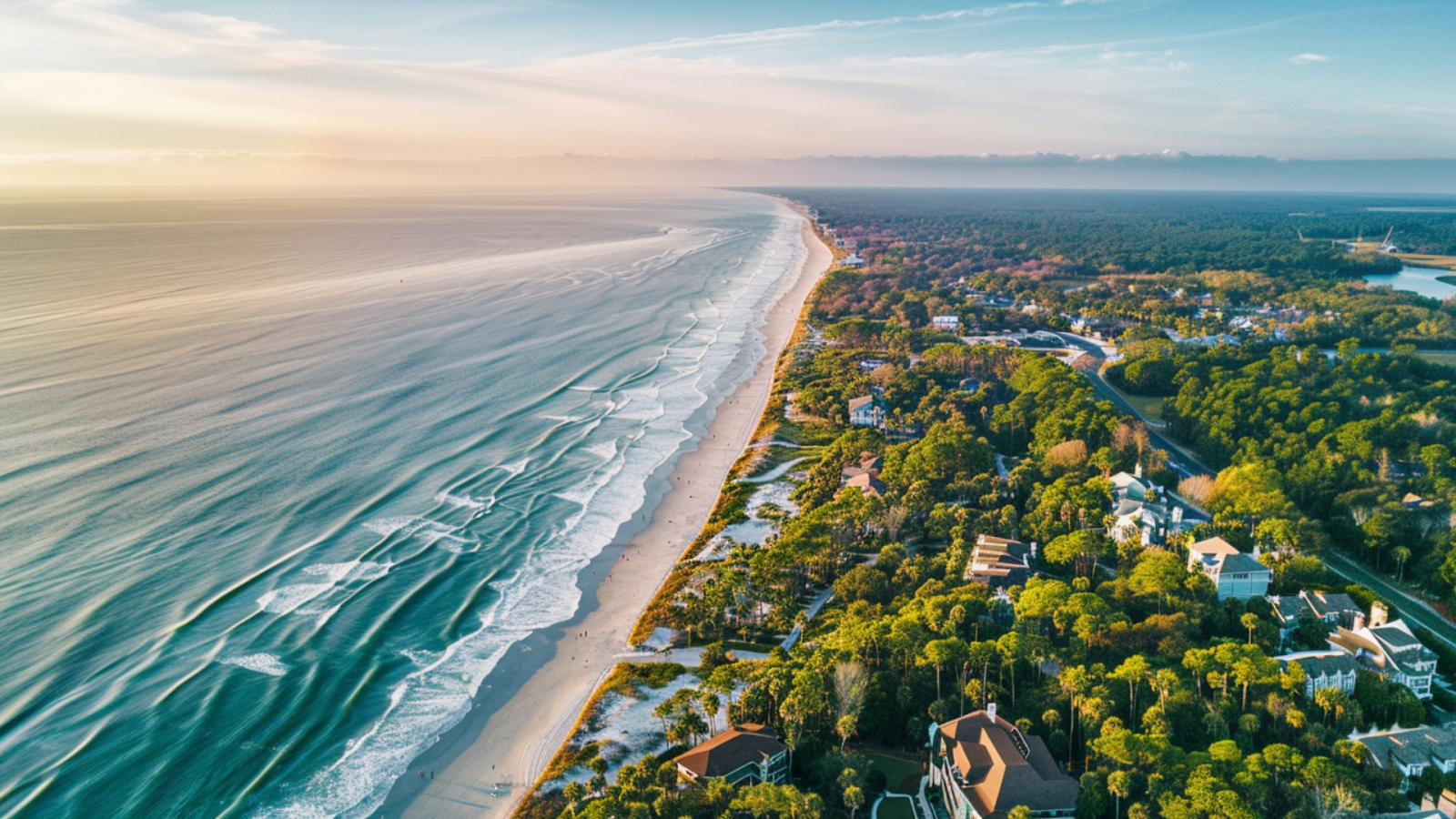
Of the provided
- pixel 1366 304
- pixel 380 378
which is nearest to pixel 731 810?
pixel 380 378

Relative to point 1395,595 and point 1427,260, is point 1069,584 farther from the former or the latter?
point 1427,260

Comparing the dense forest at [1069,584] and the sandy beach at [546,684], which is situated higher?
the dense forest at [1069,584]

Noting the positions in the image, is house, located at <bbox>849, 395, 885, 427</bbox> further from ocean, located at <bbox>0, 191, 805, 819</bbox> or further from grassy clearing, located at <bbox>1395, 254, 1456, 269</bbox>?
grassy clearing, located at <bbox>1395, 254, 1456, 269</bbox>

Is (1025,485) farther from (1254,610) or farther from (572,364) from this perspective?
(572,364)

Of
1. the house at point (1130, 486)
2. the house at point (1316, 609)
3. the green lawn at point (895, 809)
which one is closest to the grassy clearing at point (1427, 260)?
the house at point (1130, 486)

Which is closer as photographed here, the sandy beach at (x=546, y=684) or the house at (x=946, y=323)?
the sandy beach at (x=546, y=684)

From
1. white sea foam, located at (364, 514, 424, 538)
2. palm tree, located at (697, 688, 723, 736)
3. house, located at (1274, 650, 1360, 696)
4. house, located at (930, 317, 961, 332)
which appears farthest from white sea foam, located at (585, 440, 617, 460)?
house, located at (930, 317, 961, 332)

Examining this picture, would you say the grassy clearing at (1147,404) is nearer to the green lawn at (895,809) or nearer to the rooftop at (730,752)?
the green lawn at (895,809)
